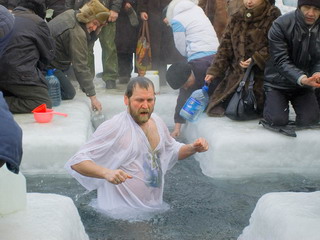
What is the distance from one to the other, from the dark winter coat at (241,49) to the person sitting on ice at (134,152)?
2021 mm

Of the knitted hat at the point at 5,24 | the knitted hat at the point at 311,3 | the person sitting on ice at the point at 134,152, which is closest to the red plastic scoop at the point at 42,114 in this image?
the person sitting on ice at the point at 134,152

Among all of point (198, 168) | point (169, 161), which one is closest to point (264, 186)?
point (198, 168)

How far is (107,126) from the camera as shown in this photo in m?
3.94

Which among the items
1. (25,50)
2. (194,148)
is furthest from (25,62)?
(194,148)

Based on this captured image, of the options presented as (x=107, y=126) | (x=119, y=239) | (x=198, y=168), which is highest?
(x=107, y=126)

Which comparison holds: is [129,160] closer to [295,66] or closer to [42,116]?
[42,116]

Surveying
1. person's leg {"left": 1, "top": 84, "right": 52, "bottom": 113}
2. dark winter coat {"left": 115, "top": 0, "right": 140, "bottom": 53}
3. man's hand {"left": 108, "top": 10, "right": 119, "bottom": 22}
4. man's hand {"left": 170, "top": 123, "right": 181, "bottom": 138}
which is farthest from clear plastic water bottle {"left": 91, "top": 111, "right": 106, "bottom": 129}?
dark winter coat {"left": 115, "top": 0, "right": 140, "bottom": 53}

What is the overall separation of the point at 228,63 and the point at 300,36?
1.10 metres

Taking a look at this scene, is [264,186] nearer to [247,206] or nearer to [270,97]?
[247,206]

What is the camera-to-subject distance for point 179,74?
634cm

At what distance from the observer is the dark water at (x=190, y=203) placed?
4004 millimetres

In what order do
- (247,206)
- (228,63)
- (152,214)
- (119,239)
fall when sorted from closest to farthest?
(119,239) < (152,214) < (247,206) < (228,63)

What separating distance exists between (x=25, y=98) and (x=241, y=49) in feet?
7.74

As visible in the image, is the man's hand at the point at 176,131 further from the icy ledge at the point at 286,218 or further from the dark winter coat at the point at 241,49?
the icy ledge at the point at 286,218
